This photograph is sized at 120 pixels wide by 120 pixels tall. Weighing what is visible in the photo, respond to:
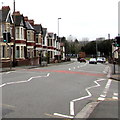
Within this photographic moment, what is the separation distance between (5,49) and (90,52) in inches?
3481

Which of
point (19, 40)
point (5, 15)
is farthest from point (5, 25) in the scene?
point (19, 40)

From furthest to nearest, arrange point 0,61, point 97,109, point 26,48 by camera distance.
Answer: point 26,48, point 0,61, point 97,109

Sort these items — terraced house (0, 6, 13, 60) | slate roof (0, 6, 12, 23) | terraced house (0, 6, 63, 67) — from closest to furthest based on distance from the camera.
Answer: terraced house (0, 6, 13, 60)
terraced house (0, 6, 63, 67)
slate roof (0, 6, 12, 23)

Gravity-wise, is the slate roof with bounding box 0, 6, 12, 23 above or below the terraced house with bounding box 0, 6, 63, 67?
above

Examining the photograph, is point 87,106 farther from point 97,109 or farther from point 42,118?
point 42,118

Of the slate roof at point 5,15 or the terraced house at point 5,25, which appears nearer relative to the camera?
the terraced house at point 5,25

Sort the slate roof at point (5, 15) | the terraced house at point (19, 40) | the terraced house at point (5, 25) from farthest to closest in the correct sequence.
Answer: the slate roof at point (5, 15), the terraced house at point (19, 40), the terraced house at point (5, 25)

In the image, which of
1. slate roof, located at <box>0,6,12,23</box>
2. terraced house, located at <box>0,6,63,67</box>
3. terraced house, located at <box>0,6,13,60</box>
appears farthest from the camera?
slate roof, located at <box>0,6,12,23</box>

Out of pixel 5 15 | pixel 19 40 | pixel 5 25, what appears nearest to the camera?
pixel 5 25

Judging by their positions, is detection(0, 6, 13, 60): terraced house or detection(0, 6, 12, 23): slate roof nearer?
detection(0, 6, 13, 60): terraced house

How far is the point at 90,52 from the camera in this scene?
119 m

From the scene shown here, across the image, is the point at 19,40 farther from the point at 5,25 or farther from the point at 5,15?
the point at 5,15

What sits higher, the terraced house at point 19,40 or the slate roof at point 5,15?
the slate roof at point 5,15

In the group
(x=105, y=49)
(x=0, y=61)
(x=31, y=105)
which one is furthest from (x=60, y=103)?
(x=105, y=49)
